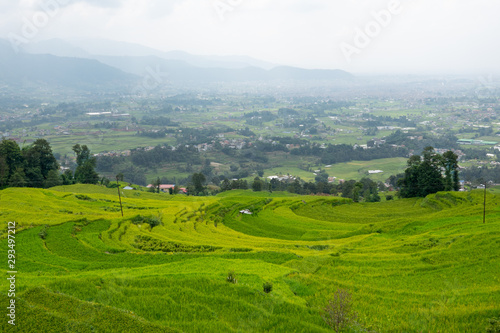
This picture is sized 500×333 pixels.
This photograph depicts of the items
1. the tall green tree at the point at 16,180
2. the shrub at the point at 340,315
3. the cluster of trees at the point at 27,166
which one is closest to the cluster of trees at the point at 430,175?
the shrub at the point at 340,315

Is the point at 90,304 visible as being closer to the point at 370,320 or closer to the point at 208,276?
the point at 208,276

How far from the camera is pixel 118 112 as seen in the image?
15688 centimetres

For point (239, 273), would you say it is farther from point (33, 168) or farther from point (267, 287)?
point (33, 168)

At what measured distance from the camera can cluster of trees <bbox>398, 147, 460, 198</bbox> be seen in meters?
42.8

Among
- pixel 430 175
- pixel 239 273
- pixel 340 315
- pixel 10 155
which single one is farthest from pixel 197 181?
pixel 340 315

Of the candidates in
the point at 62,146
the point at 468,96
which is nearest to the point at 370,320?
the point at 62,146

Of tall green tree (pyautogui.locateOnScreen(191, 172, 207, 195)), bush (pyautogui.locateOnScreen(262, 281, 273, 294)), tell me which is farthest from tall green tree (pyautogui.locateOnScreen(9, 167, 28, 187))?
bush (pyautogui.locateOnScreen(262, 281, 273, 294))

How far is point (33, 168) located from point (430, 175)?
55673mm

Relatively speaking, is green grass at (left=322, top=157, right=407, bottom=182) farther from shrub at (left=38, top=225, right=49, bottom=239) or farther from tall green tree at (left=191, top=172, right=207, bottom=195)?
shrub at (left=38, top=225, right=49, bottom=239)

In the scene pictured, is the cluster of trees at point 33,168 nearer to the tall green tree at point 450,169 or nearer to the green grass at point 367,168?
the green grass at point 367,168

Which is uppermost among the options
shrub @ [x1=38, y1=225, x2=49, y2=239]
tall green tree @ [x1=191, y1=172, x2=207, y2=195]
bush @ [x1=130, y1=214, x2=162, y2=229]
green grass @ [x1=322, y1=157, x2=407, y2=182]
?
shrub @ [x1=38, y1=225, x2=49, y2=239]

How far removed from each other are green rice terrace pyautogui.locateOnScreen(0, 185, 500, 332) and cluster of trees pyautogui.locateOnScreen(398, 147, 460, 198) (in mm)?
14305

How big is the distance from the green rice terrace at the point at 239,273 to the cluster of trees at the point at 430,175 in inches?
563

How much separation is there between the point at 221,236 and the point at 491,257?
1537 cm
